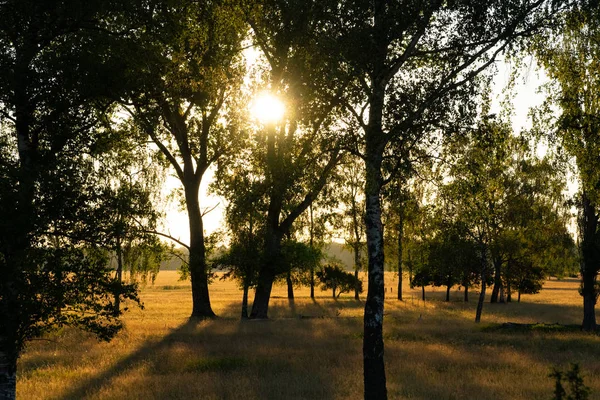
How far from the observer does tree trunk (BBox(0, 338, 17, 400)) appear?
9812 millimetres

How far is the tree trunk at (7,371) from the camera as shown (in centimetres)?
981

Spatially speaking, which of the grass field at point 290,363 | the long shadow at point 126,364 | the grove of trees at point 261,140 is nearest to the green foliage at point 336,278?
the grass field at point 290,363

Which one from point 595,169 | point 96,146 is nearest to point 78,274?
point 96,146

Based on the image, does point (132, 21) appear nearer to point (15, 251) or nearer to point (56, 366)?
point (15, 251)

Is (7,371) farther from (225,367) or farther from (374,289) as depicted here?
(225,367)

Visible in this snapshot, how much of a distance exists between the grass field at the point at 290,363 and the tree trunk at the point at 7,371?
357cm

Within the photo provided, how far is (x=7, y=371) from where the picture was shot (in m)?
10.0

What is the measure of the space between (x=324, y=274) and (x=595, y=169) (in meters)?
47.4

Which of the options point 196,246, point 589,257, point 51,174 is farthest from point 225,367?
point 589,257

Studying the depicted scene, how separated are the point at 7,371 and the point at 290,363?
9755 millimetres

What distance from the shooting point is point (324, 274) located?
218 feet

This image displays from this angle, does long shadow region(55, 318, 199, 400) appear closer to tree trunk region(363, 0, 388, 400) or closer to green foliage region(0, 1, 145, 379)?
green foliage region(0, 1, 145, 379)

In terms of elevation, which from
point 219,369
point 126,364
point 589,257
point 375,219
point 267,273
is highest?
point 375,219

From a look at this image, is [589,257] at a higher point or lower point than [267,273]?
higher
